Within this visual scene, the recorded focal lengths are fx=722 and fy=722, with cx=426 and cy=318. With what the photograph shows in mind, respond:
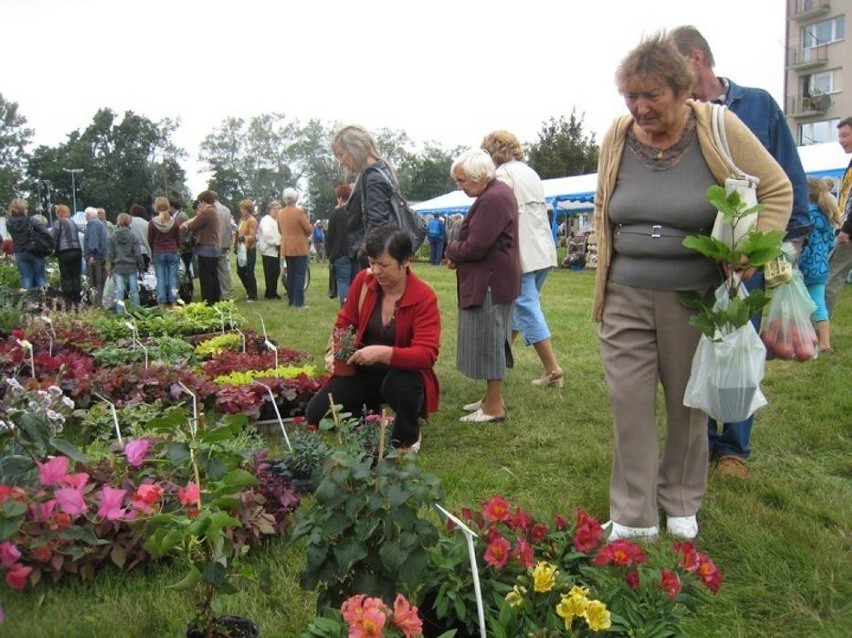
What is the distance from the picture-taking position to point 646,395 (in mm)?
2846

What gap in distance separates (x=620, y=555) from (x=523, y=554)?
9.1 inches

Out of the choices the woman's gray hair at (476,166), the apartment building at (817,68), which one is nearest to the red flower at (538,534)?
the woman's gray hair at (476,166)

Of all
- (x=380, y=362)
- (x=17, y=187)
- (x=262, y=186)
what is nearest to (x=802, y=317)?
(x=380, y=362)

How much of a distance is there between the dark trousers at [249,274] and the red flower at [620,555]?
1106 centimetres

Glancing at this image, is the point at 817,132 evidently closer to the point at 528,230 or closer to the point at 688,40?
the point at 528,230

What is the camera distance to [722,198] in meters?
2.45

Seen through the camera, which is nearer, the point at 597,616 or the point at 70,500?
the point at 597,616

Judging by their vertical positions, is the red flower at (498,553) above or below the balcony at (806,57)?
below

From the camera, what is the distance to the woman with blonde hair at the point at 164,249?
1039cm

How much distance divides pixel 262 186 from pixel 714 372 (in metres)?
87.1

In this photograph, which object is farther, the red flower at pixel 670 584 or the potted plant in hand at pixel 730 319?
the potted plant in hand at pixel 730 319

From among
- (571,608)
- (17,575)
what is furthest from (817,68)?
(17,575)

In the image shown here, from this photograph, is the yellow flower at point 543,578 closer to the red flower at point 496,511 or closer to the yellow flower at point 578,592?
the yellow flower at point 578,592

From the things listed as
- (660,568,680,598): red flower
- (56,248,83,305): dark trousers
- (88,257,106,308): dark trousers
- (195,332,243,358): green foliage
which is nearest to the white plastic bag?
(660,568,680,598): red flower
